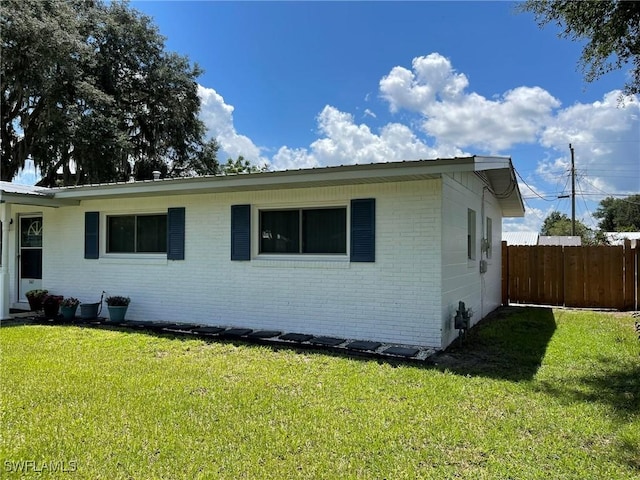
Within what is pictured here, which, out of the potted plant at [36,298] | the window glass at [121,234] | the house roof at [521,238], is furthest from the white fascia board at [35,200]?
the house roof at [521,238]

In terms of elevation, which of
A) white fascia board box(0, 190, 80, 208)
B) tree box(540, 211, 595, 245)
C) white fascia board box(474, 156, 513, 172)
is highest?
tree box(540, 211, 595, 245)

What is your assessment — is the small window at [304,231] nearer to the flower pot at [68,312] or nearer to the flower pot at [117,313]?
the flower pot at [117,313]

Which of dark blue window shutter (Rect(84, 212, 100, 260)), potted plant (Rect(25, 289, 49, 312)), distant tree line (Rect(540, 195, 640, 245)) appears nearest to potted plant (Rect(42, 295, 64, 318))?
potted plant (Rect(25, 289, 49, 312))

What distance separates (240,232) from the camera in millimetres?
8047

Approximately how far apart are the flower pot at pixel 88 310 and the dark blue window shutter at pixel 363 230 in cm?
574

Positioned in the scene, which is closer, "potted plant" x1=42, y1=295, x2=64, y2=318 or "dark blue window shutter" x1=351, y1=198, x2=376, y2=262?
"dark blue window shutter" x1=351, y1=198, x2=376, y2=262

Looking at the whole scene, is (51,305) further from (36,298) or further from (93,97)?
(93,97)

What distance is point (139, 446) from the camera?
11.0 ft

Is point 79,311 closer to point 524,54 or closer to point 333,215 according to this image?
point 333,215

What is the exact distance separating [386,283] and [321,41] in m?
10.9

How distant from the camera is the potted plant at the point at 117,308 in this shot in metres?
8.77

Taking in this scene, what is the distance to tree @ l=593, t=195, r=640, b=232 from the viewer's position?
4491 centimetres

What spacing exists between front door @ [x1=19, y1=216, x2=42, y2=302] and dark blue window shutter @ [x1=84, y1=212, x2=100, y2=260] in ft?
5.86

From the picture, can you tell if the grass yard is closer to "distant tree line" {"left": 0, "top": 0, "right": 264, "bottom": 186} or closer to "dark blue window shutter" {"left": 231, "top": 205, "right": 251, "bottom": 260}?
"dark blue window shutter" {"left": 231, "top": 205, "right": 251, "bottom": 260}
